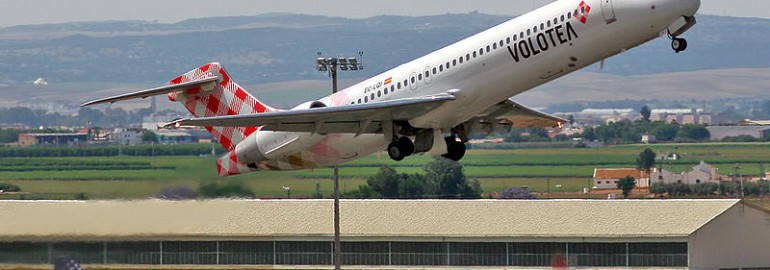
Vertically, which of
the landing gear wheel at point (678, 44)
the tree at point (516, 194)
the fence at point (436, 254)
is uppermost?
the landing gear wheel at point (678, 44)

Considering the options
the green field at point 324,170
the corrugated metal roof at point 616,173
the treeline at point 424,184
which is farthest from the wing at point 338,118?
the corrugated metal roof at point 616,173

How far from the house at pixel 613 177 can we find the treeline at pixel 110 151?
22.3 meters

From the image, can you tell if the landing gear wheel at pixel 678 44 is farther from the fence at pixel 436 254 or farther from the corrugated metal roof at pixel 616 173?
the corrugated metal roof at pixel 616 173

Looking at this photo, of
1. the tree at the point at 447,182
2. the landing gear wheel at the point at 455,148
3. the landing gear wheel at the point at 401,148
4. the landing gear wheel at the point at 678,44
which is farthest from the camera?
the tree at the point at 447,182

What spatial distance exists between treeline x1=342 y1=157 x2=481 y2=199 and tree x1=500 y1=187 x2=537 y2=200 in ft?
4.86

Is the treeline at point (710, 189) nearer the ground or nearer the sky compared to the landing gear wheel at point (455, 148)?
nearer the ground

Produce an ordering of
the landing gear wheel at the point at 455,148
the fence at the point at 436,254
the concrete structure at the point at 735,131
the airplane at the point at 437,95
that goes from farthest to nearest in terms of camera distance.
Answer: the concrete structure at the point at 735,131
the fence at the point at 436,254
the landing gear wheel at the point at 455,148
the airplane at the point at 437,95

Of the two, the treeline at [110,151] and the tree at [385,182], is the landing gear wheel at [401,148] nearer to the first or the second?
the tree at [385,182]

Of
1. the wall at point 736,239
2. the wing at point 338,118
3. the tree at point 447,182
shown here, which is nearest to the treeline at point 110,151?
the tree at point 447,182

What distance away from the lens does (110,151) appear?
101 m

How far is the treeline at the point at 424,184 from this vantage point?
7875 cm

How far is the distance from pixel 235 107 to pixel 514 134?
76156mm

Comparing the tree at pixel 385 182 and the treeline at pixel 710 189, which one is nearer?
→ the tree at pixel 385 182

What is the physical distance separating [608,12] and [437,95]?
5.49 meters
